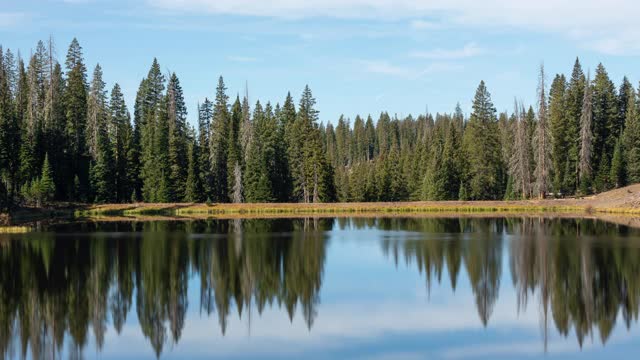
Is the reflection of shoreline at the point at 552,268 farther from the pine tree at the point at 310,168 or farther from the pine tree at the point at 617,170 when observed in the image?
the pine tree at the point at 310,168

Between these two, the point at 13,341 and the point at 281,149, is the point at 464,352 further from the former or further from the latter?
the point at 281,149

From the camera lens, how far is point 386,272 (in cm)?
3778

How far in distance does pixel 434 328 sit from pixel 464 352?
11.3 feet

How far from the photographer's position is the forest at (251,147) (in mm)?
98000

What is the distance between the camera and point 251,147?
104438 mm

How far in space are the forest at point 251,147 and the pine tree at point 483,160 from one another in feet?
0.64

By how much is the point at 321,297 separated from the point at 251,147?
247 ft

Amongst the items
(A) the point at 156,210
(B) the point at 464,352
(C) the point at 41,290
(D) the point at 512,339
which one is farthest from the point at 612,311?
(A) the point at 156,210

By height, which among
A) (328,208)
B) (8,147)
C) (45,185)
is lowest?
(328,208)

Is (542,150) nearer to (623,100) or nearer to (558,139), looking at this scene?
(558,139)

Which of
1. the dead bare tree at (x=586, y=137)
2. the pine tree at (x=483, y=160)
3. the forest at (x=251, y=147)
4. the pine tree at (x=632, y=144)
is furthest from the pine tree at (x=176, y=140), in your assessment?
the pine tree at (x=632, y=144)

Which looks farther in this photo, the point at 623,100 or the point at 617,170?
the point at 623,100

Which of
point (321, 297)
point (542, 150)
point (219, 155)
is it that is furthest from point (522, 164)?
point (321, 297)

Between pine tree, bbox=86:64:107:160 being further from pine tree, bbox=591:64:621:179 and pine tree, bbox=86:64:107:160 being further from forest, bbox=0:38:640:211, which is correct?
pine tree, bbox=591:64:621:179
